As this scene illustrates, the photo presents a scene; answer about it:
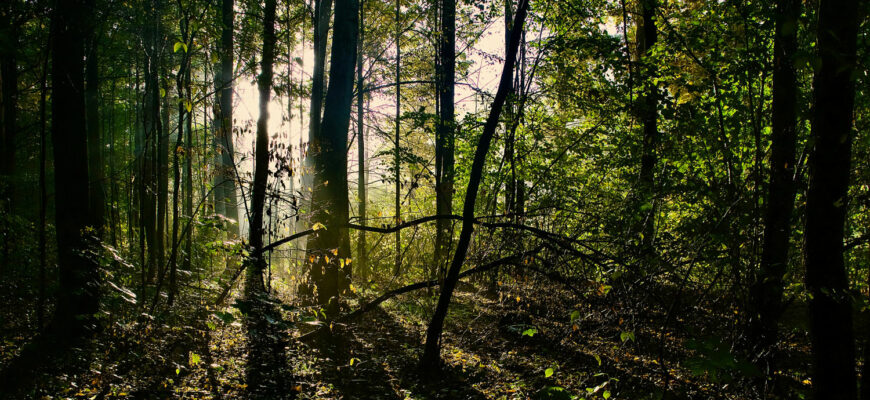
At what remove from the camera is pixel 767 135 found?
608 centimetres

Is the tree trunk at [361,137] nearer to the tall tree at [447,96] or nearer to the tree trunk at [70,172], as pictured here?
the tall tree at [447,96]

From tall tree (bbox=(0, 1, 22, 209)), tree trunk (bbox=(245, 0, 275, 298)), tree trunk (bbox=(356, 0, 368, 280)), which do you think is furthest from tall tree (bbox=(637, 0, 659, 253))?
tall tree (bbox=(0, 1, 22, 209))

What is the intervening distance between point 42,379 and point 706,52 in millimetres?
8781

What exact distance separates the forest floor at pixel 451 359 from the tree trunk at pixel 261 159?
0.66 m

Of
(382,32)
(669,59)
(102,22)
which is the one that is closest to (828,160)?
(669,59)

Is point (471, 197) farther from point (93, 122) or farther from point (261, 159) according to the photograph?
point (93, 122)

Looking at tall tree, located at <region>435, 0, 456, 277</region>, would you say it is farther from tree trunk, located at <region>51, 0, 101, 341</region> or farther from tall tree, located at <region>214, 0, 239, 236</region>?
tree trunk, located at <region>51, 0, 101, 341</region>

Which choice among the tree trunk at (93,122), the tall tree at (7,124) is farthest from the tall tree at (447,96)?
the tall tree at (7,124)

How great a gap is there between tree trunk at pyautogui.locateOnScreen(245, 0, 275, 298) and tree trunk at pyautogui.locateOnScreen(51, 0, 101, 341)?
5.73 ft

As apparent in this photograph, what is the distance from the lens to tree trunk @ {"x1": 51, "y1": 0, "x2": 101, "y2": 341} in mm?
5211

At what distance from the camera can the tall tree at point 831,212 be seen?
2775 mm

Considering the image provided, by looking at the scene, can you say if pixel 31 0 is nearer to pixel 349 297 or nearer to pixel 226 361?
pixel 226 361

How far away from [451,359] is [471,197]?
2506 millimetres

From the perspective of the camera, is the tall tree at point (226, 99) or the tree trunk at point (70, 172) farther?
the tall tree at point (226, 99)
